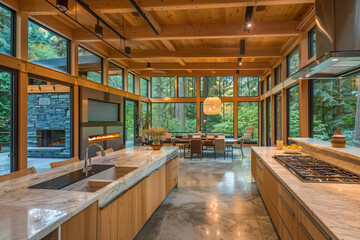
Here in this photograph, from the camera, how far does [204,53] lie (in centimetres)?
652

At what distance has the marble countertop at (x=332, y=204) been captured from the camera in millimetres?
1029

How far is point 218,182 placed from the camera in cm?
460

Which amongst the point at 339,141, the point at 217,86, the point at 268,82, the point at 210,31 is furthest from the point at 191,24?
the point at 217,86

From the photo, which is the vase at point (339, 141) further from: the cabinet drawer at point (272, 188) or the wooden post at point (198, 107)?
the wooden post at point (198, 107)

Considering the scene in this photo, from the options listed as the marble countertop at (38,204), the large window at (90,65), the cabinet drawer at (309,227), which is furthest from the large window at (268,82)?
the marble countertop at (38,204)

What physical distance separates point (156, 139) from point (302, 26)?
3924 mm

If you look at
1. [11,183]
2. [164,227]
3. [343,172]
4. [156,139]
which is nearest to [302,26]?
[343,172]

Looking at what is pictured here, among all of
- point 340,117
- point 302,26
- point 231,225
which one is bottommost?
point 231,225

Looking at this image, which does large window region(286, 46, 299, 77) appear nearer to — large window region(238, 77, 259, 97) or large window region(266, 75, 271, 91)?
large window region(266, 75, 271, 91)

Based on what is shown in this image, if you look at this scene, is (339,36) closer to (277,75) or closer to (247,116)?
(277,75)

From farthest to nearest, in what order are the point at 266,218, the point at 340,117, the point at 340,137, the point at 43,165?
the point at 43,165
the point at 340,117
the point at 266,218
the point at 340,137

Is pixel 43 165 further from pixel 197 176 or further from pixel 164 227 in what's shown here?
pixel 164 227

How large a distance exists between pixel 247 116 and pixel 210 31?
270 inches

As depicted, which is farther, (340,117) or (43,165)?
(43,165)
